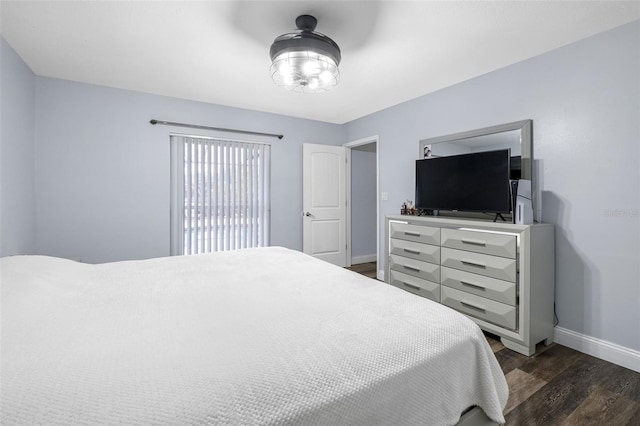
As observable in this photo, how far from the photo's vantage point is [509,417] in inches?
62.9

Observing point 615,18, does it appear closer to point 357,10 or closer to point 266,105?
point 357,10

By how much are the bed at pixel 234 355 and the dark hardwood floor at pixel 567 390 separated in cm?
81

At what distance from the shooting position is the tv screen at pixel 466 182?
101 inches

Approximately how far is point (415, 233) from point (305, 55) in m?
1.97

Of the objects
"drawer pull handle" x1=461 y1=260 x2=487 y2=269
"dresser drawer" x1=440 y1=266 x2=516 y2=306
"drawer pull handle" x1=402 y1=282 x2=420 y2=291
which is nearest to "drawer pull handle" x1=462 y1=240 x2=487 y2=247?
"drawer pull handle" x1=461 y1=260 x2=487 y2=269

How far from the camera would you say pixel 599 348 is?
2.19 m

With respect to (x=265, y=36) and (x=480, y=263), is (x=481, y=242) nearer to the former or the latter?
(x=480, y=263)

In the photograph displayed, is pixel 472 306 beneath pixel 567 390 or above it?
above

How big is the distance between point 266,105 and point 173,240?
6.94 feet

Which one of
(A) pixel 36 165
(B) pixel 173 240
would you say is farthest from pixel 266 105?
(A) pixel 36 165

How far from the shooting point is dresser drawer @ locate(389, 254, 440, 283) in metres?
2.84

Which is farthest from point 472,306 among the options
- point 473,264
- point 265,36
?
point 265,36

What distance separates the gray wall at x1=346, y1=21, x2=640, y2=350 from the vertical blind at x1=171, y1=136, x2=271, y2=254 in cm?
302

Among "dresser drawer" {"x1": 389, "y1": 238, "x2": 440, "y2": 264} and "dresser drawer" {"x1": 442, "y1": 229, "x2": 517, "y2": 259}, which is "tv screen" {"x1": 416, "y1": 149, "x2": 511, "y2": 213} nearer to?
"dresser drawer" {"x1": 442, "y1": 229, "x2": 517, "y2": 259}
